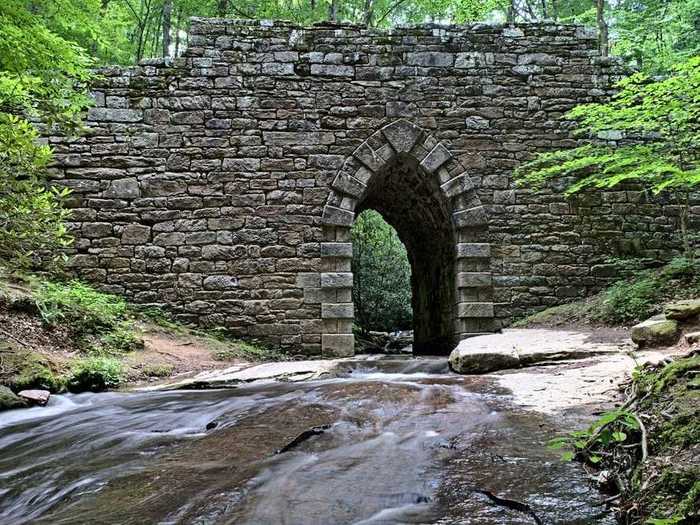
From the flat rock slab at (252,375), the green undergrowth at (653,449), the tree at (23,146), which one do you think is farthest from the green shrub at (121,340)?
the green undergrowth at (653,449)

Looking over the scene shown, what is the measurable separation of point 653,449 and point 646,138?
765cm

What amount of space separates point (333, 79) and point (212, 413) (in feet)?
19.0

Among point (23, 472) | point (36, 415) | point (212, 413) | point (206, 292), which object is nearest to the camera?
point (23, 472)

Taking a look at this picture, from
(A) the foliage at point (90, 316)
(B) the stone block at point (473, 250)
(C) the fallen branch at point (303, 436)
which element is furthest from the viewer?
(B) the stone block at point (473, 250)

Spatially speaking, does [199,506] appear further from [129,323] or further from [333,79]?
[333,79]

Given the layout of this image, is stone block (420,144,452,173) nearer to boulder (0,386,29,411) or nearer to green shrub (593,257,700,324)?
green shrub (593,257,700,324)

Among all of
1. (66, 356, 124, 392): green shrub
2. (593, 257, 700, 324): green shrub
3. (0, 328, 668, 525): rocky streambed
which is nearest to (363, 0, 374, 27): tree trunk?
(593, 257, 700, 324): green shrub

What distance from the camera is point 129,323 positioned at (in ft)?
23.3

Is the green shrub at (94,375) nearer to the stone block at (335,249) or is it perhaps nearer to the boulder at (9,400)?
the boulder at (9,400)

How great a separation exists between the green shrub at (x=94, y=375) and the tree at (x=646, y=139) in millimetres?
5879

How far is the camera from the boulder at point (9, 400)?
14.5ft

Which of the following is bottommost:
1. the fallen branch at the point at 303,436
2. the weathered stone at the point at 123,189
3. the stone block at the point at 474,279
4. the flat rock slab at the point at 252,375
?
the flat rock slab at the point at 252,375

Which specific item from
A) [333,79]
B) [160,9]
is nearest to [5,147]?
[333,79]

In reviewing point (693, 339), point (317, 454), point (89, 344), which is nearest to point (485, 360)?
point (693, 339)
